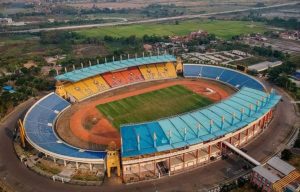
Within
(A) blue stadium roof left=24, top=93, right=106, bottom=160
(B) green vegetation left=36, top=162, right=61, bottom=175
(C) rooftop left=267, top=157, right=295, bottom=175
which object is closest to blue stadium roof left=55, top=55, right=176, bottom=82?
(A) blue stadium roof left=24, top=93, right=106, bottom=160

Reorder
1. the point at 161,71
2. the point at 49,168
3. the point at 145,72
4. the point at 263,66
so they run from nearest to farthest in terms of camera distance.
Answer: the point at 49,168 < the point at 145,72 < the point at 161,71 < the point at 263,66

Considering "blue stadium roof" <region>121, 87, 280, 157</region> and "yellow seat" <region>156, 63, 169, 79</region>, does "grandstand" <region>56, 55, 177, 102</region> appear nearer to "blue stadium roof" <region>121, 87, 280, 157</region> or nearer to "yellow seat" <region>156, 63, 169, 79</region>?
"yellow seat" <region>156, 63, 169, 79</region>

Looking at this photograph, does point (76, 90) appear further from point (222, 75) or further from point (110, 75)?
point (222, 75)

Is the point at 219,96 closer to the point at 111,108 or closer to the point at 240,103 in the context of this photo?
the point at 240,103

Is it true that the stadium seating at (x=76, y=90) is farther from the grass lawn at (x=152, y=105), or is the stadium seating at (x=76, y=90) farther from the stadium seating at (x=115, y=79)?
the stadium seating at (x=115, y=79)

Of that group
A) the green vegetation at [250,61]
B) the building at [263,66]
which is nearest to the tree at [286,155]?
the building at [263,66]

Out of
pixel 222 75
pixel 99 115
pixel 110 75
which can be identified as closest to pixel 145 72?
pixel 110 75
